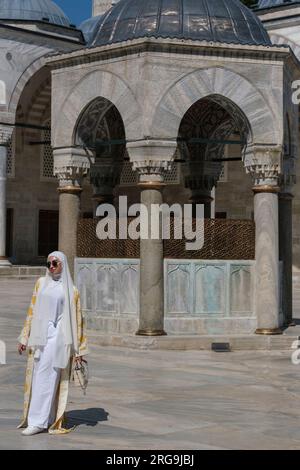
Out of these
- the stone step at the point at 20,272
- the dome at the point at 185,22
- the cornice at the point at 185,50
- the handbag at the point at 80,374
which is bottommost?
the handbag at the point at 80,374

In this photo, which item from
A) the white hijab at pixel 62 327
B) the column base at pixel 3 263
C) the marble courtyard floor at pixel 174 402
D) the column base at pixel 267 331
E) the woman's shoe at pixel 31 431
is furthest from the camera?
the column base at pixel 3 263

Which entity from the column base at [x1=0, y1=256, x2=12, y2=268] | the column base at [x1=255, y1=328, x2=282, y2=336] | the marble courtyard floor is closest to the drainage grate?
the marble courtyard floor

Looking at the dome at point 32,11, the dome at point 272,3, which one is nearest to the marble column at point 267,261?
the dome at point 272,3

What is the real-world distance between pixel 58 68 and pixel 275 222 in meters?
3.13

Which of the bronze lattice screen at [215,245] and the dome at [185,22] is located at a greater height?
the dome at [185,22]

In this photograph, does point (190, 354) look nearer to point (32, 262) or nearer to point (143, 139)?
point (143, 139)

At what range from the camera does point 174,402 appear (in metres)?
6.19

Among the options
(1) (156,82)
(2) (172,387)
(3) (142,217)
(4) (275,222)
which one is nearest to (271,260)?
(4) (275,222)

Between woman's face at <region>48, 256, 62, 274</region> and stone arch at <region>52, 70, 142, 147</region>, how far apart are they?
4.39 metres

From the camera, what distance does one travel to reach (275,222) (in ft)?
32.3

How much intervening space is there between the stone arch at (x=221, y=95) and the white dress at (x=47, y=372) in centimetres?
443

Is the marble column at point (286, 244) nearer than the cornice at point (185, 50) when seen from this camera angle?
No

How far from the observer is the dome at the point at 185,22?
9.95 m

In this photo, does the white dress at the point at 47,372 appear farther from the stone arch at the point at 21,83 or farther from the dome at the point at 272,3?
the dome at the point at 272,3
